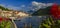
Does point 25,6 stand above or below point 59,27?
above

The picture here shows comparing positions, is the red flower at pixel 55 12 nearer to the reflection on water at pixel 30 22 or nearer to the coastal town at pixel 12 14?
the reflection on water at pixel 30 22

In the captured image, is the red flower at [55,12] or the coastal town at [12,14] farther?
the coastal town at [12,14]

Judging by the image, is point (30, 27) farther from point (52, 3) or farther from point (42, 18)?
point (52, 3)

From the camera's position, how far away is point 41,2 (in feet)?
9.04

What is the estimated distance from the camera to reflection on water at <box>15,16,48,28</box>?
2736mm

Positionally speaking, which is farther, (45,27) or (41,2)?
(41,2)

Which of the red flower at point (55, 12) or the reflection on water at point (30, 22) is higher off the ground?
the red flower at point (55, 12)

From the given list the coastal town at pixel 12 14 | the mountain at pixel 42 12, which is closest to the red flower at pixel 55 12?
the mountain at pixel 42 12

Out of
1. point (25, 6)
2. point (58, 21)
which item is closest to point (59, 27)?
point (58, 21)

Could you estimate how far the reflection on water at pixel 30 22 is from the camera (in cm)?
274

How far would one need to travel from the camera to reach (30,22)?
9.02ft

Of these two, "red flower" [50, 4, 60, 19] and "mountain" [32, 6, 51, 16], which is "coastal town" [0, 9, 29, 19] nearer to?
"mountain" [32, 6, 51, 16]

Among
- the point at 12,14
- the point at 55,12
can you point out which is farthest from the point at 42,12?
the point at 12,14

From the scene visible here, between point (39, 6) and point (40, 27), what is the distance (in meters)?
0.39
